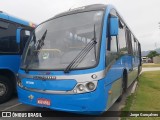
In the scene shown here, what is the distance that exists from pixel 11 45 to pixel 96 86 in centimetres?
430

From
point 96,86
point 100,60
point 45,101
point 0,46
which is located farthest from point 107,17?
point 0,46

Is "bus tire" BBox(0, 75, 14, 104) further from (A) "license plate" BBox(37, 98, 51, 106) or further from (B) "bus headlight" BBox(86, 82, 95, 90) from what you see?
(B) "bus headlight" BBox(86, 82, 95, 90)

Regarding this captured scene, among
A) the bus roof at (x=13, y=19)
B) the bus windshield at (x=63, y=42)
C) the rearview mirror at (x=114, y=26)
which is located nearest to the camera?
the bus windshield at (x=63, y=42)

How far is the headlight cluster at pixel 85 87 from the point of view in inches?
188

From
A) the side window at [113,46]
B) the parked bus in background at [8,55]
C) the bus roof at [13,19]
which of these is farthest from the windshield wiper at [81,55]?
the bus roof at [13,19]

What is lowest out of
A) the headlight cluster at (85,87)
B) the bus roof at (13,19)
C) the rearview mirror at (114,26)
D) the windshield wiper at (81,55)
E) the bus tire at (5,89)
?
the bus tire at (5,89)

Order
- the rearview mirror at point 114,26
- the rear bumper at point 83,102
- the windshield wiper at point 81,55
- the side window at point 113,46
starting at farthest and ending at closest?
the side window at point 113,46 < the rearview mirror at point 114,26 < the windshield wiper at point 81,55 < the rear bumper at point 83,102

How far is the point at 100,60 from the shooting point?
5.04 meters

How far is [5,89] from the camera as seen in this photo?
25.3ft

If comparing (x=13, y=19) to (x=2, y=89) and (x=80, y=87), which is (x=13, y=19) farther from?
(x=80, y=87)

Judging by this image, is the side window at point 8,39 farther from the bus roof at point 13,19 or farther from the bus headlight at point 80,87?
the bus headlight at point 80,87

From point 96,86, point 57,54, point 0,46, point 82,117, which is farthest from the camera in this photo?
point 0,46

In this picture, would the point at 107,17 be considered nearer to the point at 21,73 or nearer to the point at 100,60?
the point at 100,60

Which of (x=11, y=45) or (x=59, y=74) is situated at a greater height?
(x=11, y=45)
